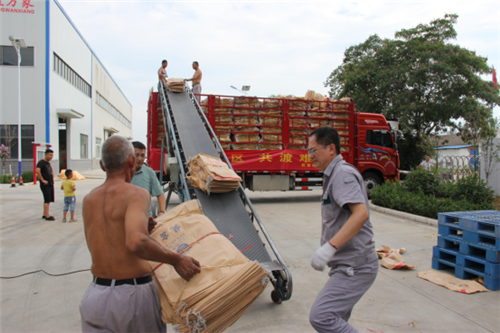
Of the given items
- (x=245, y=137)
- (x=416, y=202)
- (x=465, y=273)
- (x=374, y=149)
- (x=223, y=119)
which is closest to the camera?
(x=465, y=273)

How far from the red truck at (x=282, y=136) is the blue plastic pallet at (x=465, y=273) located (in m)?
6.89

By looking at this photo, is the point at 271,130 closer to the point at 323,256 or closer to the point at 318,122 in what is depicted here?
the point at 318,122

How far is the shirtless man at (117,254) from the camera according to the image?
1.83 meters

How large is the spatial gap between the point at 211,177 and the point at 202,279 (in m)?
3.07

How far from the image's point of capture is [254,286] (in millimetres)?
2473

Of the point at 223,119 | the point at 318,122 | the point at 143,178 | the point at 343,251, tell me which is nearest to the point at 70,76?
the point at 223,119

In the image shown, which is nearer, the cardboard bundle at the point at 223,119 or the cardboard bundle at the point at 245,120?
the cardboard bundle at the point at 223,119

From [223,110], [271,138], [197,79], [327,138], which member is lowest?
[327,138]

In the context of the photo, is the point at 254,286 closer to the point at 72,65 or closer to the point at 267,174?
the point at 267,174

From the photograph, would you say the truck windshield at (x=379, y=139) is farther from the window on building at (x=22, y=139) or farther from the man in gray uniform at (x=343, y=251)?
the window on building at (x=22, y=139)

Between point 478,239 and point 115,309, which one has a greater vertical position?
point 115,309

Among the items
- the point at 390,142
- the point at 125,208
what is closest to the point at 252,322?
the point at 125,208

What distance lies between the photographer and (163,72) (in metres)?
10.6

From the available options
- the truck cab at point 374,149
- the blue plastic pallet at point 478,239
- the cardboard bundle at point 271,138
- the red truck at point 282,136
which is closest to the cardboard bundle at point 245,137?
the red truck at point 282,136
